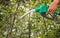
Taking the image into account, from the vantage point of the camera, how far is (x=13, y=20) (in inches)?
177

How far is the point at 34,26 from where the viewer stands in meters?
4.73

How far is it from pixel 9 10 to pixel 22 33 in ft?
2.53

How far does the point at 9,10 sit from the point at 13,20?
22 centimetres

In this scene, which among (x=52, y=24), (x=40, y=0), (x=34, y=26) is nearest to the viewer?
(x=40, y=0)

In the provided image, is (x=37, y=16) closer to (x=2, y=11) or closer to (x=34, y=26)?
(x=34, y=26)

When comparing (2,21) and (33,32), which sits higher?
(2,21)

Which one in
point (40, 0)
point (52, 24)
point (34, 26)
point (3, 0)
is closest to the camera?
point (40, 0)

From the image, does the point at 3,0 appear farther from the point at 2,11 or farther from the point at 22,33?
the point at 22,33

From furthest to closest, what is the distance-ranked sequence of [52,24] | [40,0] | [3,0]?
[3,0], [52,24], [40,0]

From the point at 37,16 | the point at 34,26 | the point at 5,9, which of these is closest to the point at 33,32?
the point at 34,26

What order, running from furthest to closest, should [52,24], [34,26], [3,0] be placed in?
[34,26] → [3,0] → [52,24]

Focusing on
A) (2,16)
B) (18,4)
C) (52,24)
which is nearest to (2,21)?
(2,16)

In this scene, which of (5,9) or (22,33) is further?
(22,33)

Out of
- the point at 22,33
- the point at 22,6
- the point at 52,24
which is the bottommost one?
the point at 22,33
